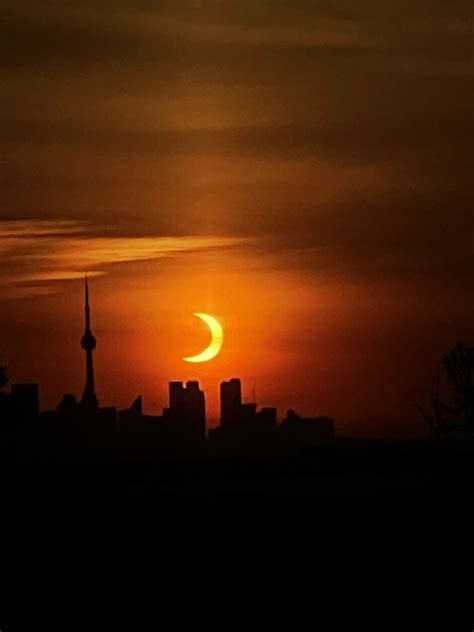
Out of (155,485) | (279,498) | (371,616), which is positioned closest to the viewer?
(371,616)

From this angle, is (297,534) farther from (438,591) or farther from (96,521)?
(438,591)

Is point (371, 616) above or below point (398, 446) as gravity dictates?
below

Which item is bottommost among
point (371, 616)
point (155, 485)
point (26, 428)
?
point (371, 616)

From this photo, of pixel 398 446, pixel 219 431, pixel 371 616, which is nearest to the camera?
pixel 371 616

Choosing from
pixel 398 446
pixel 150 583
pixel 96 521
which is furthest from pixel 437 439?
pixel 150 583

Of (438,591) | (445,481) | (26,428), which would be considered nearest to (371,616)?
(438,591)

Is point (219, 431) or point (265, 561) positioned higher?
point (219, 431)

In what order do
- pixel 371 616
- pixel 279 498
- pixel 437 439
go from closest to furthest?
pixel 371 616, pixel 279 498, pixel 437 439

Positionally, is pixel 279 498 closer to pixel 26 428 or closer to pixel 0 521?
pixel 0 521

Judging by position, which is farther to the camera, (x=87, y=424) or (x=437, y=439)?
(x=87, y=424)
